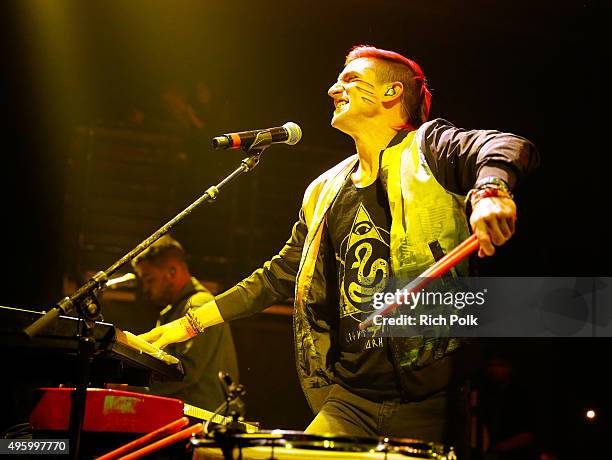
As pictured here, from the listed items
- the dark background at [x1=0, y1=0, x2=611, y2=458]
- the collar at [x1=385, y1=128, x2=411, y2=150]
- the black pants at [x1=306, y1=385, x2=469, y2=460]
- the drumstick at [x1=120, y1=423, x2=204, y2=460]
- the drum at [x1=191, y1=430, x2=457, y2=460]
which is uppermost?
the dark background at [x1=0, y1=0, x2=611, y2=458]

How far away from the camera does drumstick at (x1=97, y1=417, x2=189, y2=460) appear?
2.82 m

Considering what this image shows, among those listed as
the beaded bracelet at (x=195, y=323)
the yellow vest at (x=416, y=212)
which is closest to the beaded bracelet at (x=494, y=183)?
the yellow vest at (x=416, y=212)

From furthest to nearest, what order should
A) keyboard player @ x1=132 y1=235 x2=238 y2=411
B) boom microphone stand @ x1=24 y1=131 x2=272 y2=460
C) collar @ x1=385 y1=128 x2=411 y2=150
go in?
keyboard player @ x1=132 y1=235 x2=238 y2=411 → collar @ x1=385 y1=128 x2=411 y2=150 → boom microphone stand @ x1=24 y1=131 x2=272 y2=460

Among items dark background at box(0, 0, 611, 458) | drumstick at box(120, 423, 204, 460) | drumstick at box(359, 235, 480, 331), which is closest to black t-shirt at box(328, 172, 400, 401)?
drumstick at box(359, 235, 480, 331)

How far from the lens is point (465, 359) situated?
9.24 ft

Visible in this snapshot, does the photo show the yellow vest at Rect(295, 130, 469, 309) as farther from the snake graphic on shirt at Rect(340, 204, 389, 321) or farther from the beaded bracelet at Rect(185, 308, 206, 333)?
→ the beaded bracelet at Rect(185, 308, 206, 333)

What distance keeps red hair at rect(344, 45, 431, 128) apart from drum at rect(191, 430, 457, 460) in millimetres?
1689

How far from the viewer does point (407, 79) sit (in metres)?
3.45

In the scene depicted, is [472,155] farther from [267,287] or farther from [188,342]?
[188,342]

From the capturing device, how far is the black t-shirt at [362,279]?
2.90 meters

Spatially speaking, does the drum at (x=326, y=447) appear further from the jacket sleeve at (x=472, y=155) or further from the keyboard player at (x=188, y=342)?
the keyboard player at (x=188, y=342)

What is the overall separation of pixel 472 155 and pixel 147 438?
1.55 meters

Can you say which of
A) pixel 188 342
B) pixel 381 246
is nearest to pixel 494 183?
pixel 381 246

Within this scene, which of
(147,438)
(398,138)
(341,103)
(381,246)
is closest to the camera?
(147,438)
